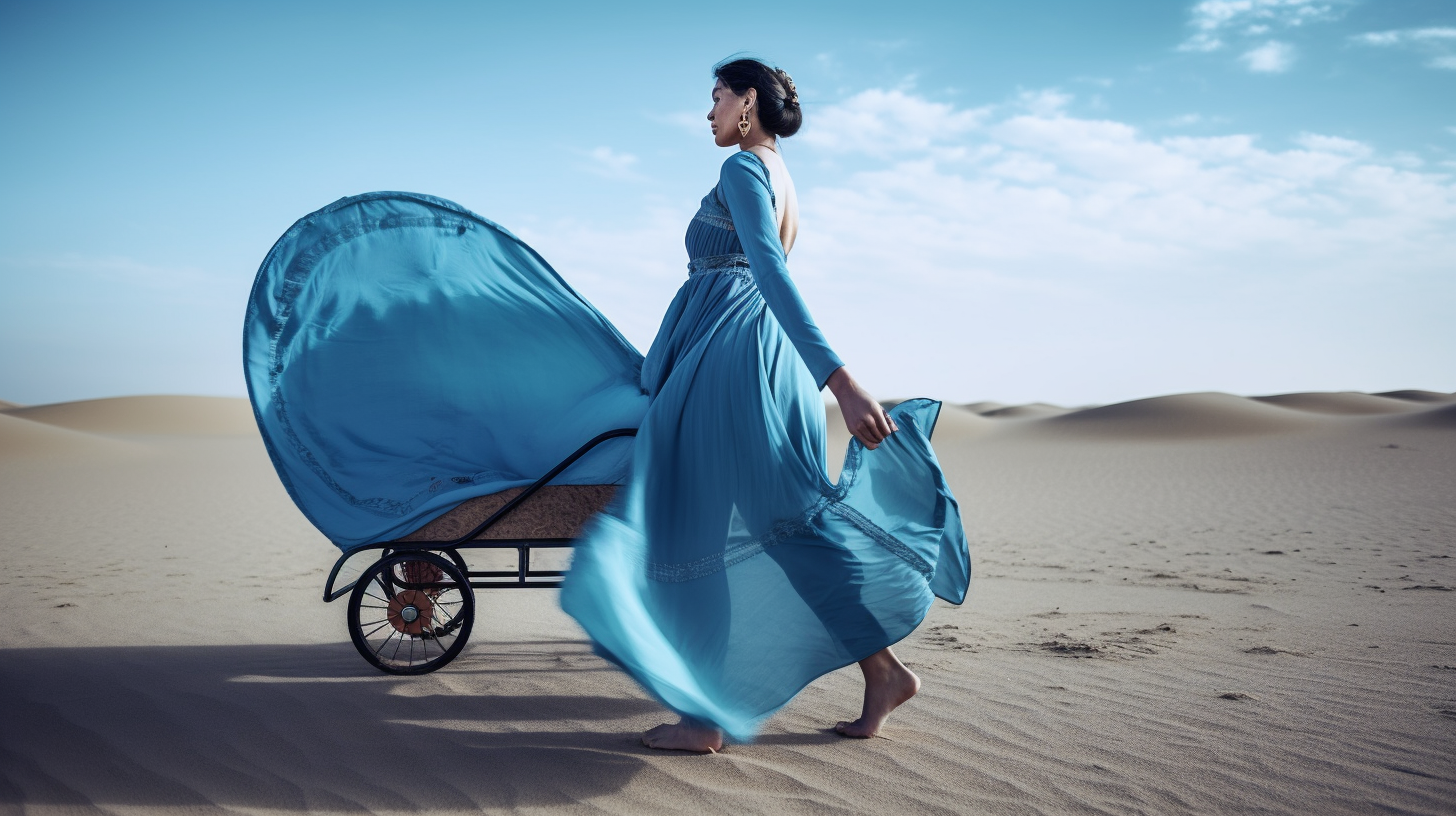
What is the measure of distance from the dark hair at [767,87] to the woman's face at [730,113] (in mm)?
21

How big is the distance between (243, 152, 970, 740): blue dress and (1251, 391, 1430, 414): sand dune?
131 ft

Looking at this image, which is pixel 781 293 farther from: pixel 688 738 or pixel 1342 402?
pixel 1342 402

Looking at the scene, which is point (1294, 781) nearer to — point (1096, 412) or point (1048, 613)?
point (1048, 613)

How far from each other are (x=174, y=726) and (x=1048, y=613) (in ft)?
15.8

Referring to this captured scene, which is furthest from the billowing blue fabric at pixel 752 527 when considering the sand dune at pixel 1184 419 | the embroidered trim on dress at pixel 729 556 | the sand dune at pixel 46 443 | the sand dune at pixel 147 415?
the sand dune at pixel 147 415

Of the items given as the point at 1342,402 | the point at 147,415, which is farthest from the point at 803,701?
the point at 147,415

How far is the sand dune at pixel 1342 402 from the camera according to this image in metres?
36.5

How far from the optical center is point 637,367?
375 centimetres

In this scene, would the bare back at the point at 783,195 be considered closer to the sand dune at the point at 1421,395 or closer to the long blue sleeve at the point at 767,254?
Result: the long blue sleeve at the point at 767,254

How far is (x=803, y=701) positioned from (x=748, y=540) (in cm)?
120

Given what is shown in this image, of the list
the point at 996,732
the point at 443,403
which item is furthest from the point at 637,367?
the point at 996,732

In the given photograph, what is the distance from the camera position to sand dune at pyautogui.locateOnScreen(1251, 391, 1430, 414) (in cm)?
3650

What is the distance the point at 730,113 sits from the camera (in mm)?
3078

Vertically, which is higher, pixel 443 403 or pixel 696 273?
pixel 696 273
